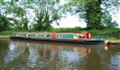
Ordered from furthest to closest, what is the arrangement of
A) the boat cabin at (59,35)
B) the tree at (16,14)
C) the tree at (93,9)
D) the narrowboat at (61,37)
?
the tree at (16,14) → the tree at (93,9) → the boat cabin at (59,35) → the narrowboat at (61,37)

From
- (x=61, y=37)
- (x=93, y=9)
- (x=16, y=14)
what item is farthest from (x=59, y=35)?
(x=16, y=14)

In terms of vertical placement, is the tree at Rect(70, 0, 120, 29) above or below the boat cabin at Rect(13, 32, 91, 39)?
above

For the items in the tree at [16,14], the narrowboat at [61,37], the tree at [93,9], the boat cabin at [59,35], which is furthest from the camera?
the tree at [16,14]

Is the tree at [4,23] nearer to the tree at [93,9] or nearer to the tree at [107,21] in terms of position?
the tree at [93,9]

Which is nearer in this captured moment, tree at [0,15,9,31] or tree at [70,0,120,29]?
tree at [70,0,120,29]

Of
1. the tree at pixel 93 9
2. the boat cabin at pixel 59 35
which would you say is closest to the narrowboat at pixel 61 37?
the boat cabin at pixel 59 35

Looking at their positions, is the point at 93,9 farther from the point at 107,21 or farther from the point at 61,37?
the point at 61,37

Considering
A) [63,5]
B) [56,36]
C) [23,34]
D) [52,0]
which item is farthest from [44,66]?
[52,0]

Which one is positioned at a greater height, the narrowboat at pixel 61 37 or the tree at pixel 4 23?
the tree at pixel 4 23

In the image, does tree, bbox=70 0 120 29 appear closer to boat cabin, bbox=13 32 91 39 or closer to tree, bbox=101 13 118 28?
tree, bbox=101 13 118 28

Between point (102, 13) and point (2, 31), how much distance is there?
1998 centimetres

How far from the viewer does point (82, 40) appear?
124 ft

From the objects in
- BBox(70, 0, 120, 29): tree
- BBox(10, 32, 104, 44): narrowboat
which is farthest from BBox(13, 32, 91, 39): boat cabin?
BBox(70, 0, 120, 29): tree

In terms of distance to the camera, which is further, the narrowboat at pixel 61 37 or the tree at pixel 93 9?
the tree at pixel 93 9
